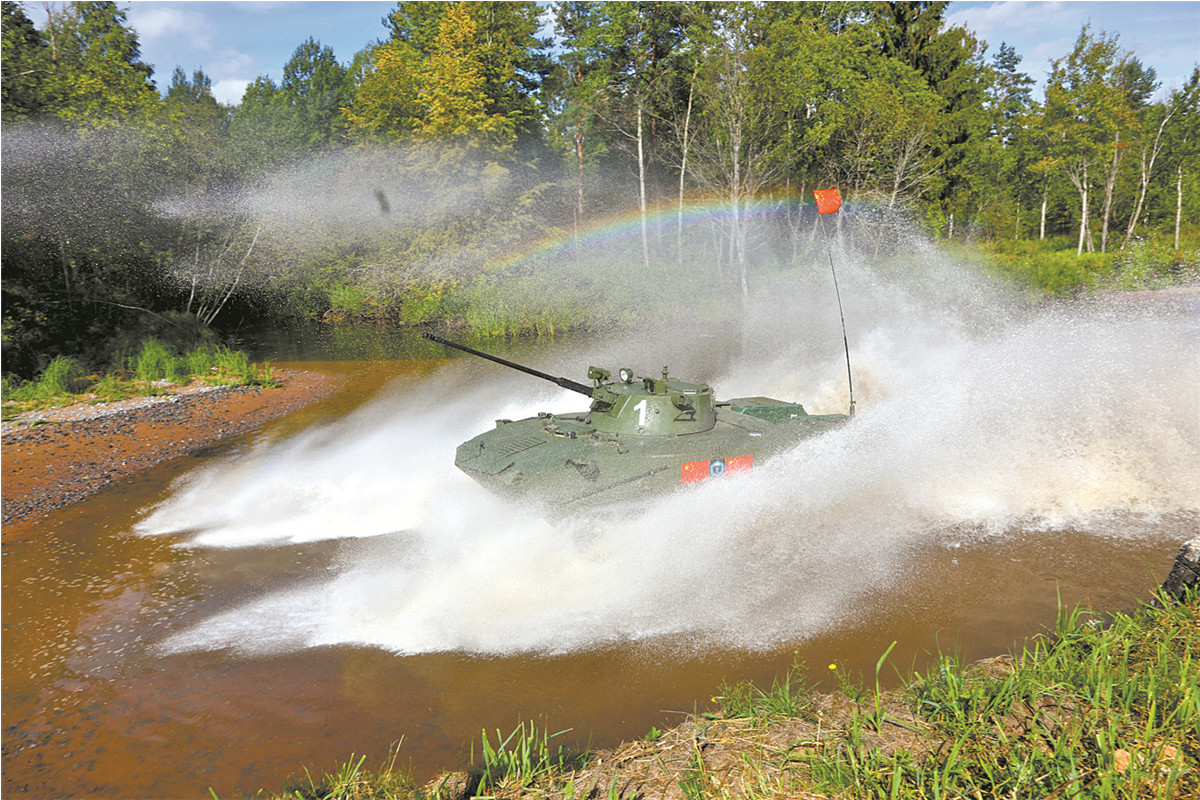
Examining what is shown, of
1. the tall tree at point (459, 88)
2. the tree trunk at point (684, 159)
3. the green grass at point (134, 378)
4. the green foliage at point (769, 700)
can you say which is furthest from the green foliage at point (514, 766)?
the tall tree at point (459, 88)

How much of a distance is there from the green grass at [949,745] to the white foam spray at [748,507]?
248 centimetres

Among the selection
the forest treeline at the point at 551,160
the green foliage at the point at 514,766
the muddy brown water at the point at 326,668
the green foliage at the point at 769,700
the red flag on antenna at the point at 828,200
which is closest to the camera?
the green foliage at the point at 514,766

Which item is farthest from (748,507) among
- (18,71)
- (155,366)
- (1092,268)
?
(1092,268)

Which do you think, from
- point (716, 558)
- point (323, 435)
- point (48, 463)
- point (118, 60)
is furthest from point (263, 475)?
point (118, 60)

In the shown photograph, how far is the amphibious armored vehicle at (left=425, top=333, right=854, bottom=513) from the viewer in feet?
28.6

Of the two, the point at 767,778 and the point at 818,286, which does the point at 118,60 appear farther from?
the point at 767,778

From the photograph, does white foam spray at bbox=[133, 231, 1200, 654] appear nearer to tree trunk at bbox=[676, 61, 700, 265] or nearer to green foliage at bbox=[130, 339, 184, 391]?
green foliage at bbox=[130, 339, 184, 391]

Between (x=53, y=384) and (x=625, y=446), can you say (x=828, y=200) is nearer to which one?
(x=625, y=446)

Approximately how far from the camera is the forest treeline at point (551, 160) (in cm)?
2438

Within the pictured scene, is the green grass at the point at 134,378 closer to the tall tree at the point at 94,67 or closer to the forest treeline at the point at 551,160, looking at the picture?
the forest treeline at the point at 551,160

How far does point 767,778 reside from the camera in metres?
4.08

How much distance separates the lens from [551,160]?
4444cm

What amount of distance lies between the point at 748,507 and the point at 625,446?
77.2 inches

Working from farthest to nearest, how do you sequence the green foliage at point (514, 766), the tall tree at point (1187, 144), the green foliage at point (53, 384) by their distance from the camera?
the tall tree at point (1187, 144)
the green foliage at point (53, 384)
the green foliage at point (514, 766)
